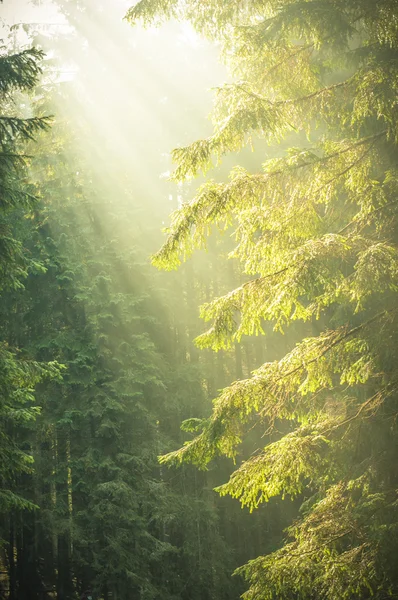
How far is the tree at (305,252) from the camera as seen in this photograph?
4.00 meters

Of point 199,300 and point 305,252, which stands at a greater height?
point 199,300

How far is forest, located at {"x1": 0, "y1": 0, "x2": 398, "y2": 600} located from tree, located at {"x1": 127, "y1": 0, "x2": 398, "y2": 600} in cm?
2

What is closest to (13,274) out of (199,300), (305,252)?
(305,252)

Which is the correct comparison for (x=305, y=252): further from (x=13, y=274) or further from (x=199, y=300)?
(x=199, y=300)

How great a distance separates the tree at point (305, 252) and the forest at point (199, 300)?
2cm

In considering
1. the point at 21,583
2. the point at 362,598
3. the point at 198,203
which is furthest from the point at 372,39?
the point at 21,583

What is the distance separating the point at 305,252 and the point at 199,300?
51.2 feet

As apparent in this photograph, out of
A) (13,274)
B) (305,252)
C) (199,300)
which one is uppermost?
(199,300)

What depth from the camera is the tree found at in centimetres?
400

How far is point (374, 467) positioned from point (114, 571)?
32.0 ft

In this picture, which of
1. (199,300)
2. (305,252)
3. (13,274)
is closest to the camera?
(305,252)

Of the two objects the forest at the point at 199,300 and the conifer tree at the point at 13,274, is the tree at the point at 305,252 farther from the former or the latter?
the conifer tree at the point at 13,274

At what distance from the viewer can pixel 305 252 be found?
3.93m

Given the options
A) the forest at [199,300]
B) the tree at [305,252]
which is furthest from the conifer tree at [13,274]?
the tree at [305,252]
